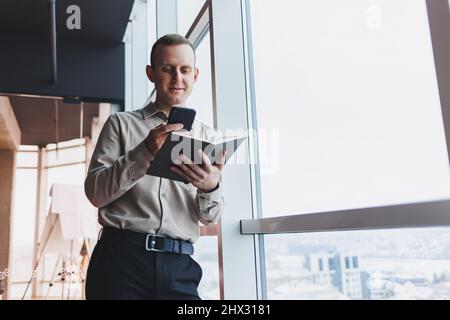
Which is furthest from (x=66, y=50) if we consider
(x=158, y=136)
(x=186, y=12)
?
(x=158, y=136)

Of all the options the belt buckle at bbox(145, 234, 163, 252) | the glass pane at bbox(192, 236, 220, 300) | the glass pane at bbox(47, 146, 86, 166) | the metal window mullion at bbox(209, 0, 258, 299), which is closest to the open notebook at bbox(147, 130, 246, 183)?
the belt buckle at bbox(145, 234, 163, 252)

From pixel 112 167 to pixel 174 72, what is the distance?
34cm

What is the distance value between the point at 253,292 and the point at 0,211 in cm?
225

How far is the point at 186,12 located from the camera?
2.63 metres

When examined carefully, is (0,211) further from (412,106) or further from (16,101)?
(412,106)

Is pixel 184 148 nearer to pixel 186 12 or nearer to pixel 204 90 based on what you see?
pixel 204 90

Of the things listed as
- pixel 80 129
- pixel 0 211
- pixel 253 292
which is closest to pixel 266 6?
pixel 253 292

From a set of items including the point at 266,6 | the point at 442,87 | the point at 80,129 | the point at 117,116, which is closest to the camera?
the point at 442,87

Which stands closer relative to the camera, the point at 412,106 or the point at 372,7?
the point at 412,106

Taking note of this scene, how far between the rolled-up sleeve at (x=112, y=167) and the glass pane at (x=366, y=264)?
1.90 feet

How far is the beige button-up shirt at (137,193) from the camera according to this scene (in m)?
1.02

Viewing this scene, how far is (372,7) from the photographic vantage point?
3.55 feet

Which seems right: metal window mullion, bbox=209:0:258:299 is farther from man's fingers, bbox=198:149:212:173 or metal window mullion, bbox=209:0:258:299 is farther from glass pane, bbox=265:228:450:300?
Answer: man's fingers, bbox=198:149:212:173

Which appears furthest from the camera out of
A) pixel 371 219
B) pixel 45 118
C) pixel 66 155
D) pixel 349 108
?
pixel 66 155
